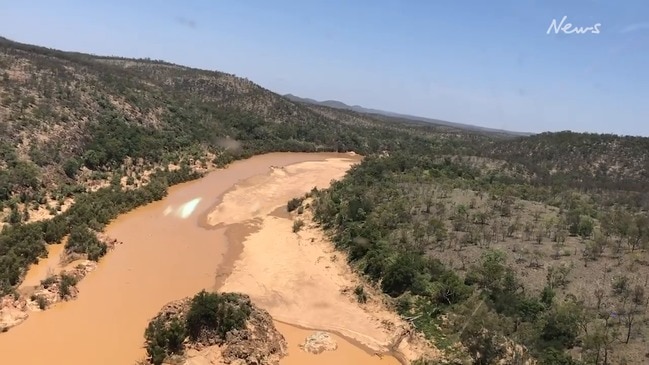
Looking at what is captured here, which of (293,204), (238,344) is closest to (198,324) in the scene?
(238,344)

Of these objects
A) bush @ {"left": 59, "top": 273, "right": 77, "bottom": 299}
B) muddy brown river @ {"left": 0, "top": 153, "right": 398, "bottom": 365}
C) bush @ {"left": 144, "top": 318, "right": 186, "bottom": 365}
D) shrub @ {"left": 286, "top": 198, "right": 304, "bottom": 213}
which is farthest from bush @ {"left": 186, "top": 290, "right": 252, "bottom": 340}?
shrub @ {"left": 286, "top": 198, "right": 304, "bottom": 213}

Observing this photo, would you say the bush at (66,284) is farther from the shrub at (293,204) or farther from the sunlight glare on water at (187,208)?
the shrub at (293,204)

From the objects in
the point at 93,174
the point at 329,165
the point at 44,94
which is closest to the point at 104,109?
the point at 44,94

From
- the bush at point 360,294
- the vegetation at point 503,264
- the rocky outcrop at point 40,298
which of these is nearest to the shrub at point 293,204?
the vegetation at point 503,264

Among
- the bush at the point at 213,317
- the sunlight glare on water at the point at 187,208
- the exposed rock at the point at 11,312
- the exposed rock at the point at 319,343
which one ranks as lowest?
the sunlight glare on water at the point at 187,208

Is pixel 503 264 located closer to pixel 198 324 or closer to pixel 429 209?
pixel 429 209

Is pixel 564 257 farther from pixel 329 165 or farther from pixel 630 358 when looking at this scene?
pixel 329 165

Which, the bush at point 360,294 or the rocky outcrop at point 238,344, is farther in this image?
the bush at point 360,294
